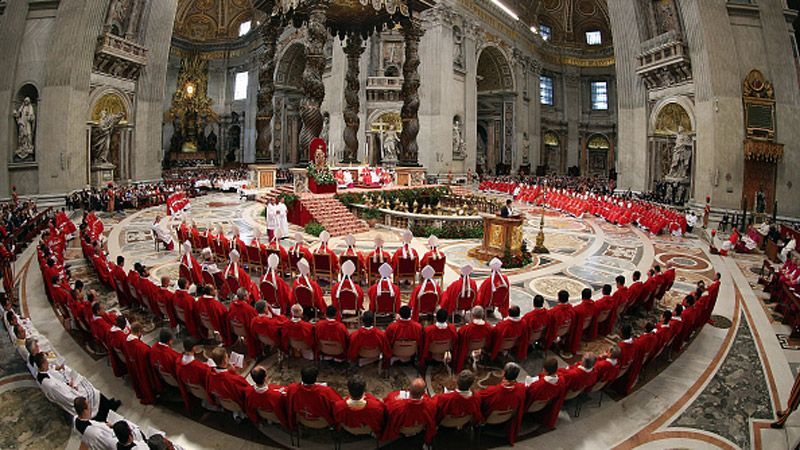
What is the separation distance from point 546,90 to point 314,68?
111 feet

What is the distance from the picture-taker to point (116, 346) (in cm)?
470

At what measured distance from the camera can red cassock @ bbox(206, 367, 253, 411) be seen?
3.97 metres

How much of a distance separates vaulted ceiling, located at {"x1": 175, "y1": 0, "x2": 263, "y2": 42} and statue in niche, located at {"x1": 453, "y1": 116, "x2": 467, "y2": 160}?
23.3 meters

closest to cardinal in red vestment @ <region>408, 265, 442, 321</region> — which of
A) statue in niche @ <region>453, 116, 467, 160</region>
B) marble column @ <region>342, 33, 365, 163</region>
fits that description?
marble column @ <region>342, 33, 365, 163</region>

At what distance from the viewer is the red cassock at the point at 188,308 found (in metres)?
5.72

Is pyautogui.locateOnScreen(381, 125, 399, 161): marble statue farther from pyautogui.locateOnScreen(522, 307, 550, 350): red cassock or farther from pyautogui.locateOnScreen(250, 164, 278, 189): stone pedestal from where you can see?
pyautogui.locateOnScreen(522, 307, 550, 350): red cassock

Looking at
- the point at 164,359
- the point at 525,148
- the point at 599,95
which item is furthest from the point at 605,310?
the point at 599,95

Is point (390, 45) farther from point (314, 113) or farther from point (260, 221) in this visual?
point (260, 221)

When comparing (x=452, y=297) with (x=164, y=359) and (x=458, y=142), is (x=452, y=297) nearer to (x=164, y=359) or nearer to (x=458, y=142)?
(x=164, y=359)

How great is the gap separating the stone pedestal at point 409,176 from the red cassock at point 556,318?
43.9 ft

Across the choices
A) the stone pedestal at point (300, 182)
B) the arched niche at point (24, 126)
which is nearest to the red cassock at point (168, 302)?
the stone pedestal at point (300, 182)

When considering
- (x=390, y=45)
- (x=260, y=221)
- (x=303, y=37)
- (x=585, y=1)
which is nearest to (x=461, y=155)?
(x=390, y=45)

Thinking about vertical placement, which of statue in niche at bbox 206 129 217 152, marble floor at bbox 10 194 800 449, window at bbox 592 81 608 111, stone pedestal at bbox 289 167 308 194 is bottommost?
marble floor at bbox 10 194 800 449

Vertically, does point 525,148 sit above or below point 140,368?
above
